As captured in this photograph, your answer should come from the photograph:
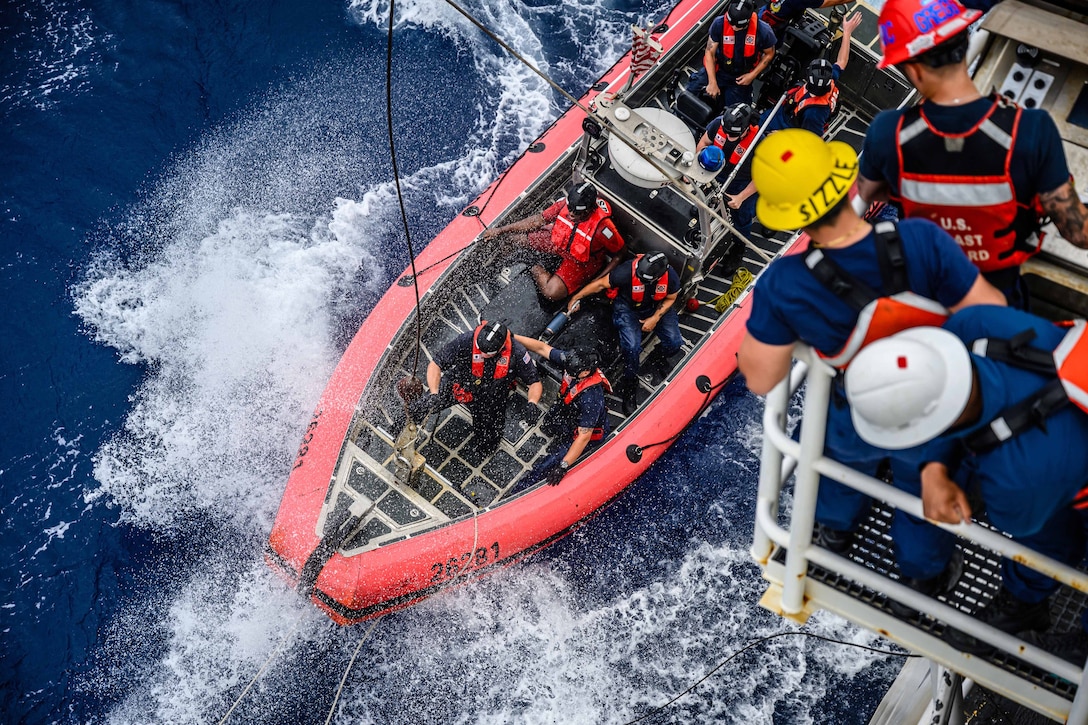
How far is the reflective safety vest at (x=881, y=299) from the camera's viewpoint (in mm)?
2592

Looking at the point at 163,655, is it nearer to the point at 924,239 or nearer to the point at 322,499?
the point at 322,499

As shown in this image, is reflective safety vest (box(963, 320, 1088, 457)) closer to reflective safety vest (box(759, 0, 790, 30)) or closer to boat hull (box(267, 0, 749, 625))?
boat hull (box(267, 0, 749, 625))

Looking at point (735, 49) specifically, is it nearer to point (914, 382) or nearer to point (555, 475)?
point (555, 475)

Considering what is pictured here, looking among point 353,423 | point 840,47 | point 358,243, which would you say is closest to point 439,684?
point 353,423

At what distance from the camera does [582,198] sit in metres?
6.53

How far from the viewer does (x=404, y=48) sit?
10.3 metres

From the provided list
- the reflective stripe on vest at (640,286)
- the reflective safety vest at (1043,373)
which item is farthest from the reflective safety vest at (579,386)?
the reflective safety vest at (1043,373)

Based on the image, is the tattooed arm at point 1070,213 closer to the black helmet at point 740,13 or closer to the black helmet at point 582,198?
the black helmet at point 582,198

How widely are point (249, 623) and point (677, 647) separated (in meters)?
3.34

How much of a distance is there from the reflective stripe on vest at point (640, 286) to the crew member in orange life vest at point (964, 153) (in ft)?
11.3

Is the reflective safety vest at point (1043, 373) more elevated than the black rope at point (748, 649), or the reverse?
the reflective safety vest at point (1043, 373)

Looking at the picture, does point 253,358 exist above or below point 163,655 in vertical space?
Result: above

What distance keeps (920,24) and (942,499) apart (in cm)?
153

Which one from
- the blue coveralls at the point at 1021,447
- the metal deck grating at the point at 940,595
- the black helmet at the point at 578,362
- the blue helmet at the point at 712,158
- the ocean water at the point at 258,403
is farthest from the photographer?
the ocean water at the point at 258,403
